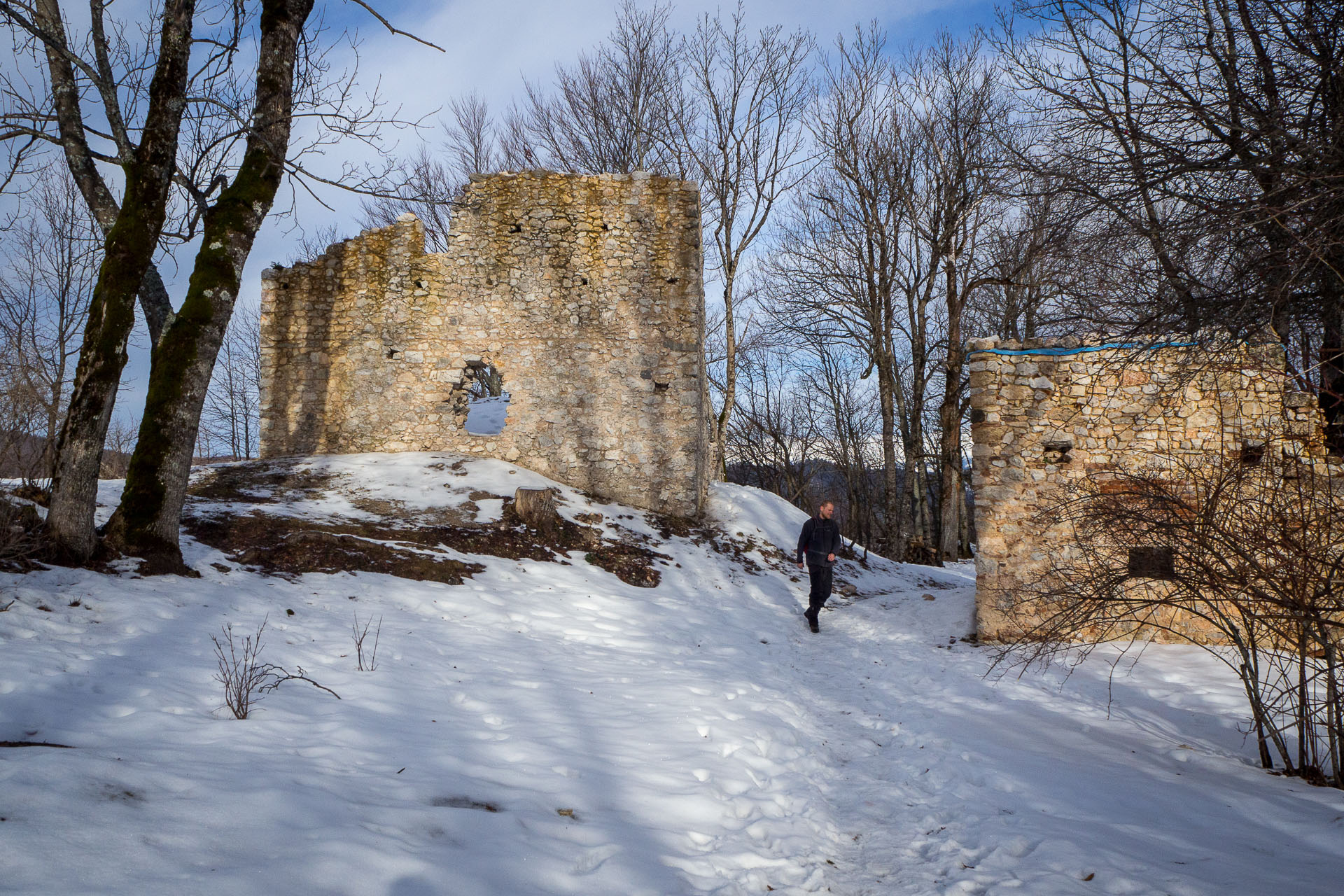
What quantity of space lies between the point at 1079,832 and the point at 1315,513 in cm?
210

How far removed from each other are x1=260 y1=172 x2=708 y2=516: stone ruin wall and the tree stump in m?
2.19

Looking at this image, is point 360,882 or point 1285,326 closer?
point 360,882

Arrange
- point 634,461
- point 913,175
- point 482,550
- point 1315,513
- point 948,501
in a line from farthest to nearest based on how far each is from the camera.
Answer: point 913,175
point 948,501
point 634,461
point 482,550
point 1315,513

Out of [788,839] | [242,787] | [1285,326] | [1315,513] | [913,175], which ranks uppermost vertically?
[913,175]

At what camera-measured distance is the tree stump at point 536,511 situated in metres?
9.88

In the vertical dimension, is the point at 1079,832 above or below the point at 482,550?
below

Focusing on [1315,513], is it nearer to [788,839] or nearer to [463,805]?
[788,839]

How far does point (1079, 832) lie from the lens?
303 cm

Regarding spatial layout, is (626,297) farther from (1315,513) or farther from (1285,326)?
(1315,513)

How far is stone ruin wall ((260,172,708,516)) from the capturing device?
12.2m

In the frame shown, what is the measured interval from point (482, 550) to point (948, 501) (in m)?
11.1

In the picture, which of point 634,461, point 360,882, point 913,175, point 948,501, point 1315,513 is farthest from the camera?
point 913,175

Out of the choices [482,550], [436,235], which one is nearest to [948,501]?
[482,550]

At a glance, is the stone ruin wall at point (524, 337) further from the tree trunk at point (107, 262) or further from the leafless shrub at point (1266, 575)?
the leafless shrub at point (1266, 575)
